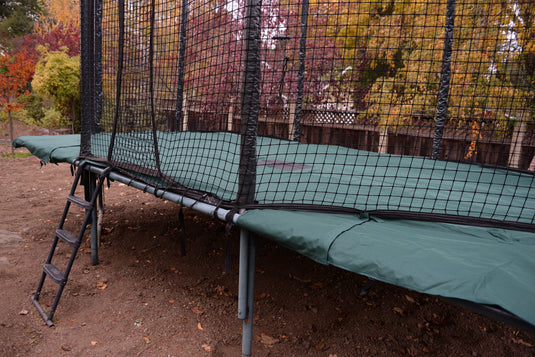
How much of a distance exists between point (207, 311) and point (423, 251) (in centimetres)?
172

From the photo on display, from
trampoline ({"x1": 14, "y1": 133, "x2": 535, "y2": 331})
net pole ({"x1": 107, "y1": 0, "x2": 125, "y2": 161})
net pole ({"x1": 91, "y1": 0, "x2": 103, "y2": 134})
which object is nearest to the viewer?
trampoline ({"x1": 14, "y1": 133, "x2": 535, "y2": 331})

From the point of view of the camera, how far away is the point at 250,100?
2.12 metres

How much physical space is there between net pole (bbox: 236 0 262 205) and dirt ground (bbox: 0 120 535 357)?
0.98 metres

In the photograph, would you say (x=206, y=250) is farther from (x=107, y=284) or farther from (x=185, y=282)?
(x=107, y=284)

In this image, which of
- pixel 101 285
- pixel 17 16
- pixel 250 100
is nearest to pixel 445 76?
pixel 250 100

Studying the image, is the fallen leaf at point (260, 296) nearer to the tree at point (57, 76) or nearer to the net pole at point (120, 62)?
the net pole at point (120, 62)

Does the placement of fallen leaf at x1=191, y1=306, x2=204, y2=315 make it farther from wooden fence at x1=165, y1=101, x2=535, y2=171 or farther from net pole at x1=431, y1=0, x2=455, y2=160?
net pole at x1=431, y1=0, x2=455, y2=160

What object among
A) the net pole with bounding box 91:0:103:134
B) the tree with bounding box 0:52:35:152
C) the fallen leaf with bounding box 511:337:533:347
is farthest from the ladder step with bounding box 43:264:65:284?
the tree with bounding box 0:52:35:152

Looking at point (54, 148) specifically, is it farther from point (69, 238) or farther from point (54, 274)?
point (54, 274)

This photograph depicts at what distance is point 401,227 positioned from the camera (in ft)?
6.39

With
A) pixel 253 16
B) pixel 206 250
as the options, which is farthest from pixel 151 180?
pixel 253 16

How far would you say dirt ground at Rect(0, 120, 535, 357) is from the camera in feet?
7.91

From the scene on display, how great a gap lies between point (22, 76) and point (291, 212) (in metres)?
8.19

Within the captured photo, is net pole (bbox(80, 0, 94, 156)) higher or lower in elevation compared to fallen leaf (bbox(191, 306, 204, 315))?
higher
